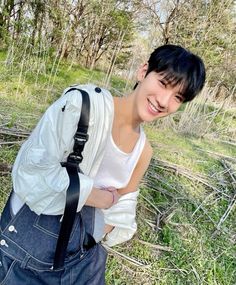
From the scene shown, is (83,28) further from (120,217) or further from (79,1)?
(120,217)

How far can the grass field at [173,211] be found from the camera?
1984 millimetres

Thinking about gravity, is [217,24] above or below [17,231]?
above

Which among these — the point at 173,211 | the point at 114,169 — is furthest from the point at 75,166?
the point at 173,211

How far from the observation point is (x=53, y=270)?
1.11m

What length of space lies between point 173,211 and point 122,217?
1.19 meters

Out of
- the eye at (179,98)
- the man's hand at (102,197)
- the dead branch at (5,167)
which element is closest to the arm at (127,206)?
the man's hand at (102,197)

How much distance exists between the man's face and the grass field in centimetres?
103

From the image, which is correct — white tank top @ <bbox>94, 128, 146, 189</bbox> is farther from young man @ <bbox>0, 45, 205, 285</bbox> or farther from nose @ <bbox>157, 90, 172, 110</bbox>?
nose @ <bbox>157, 90, 172, 110</bbox>

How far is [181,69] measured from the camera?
1.11 meters

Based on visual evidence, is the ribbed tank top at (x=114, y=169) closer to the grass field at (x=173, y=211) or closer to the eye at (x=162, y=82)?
the eye at (x=162, y=82)

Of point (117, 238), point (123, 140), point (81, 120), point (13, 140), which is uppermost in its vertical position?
point (81, 120)

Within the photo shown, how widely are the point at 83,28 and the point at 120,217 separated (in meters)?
7.14

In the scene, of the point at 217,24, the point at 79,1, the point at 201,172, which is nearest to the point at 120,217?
the point at 201,172

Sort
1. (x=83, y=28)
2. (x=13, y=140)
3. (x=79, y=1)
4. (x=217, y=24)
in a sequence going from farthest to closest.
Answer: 1. (x=83, y=28)
2. (x=79, y=1)
3. (x=217, y=24)
4. (x=13, y=140)
